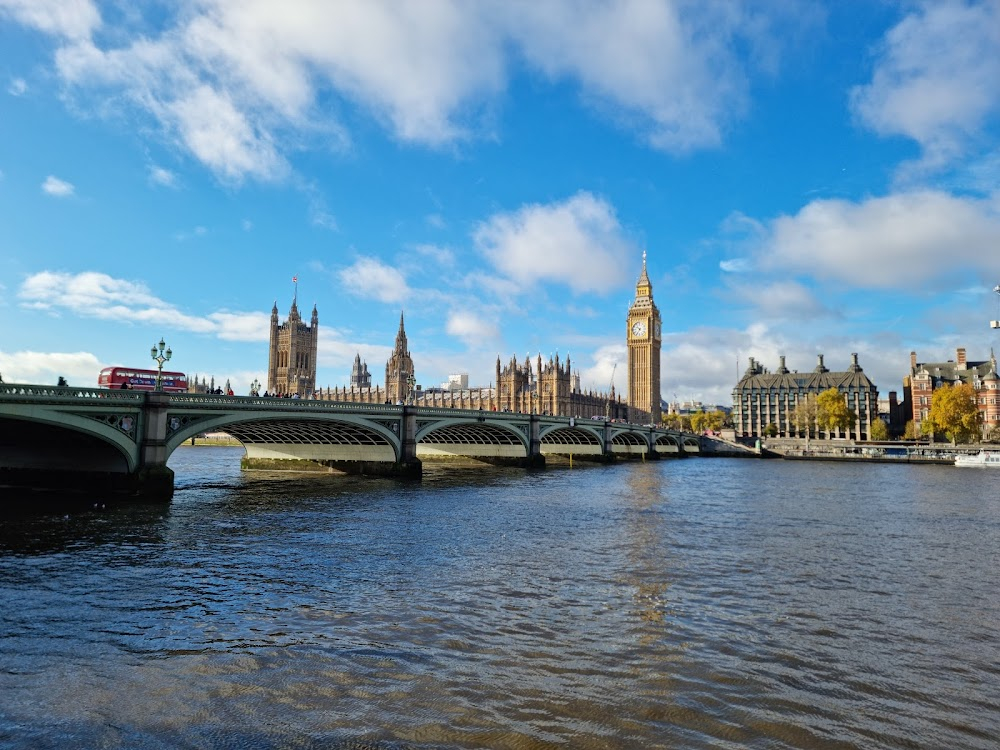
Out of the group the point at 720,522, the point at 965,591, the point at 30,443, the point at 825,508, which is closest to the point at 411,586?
the point at 965,591

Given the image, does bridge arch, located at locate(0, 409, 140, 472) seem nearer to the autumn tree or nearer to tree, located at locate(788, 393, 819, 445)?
tree, located at locate(788, 393, 819, 445)

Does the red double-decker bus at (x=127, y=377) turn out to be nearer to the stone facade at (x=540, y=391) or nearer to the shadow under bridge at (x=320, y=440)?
the shadow under bridge at (x=320, y=440)

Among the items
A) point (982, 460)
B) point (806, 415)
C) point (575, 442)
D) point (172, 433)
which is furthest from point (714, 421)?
point (172, 433)

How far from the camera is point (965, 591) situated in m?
17.3

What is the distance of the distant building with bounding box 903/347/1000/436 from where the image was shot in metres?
117

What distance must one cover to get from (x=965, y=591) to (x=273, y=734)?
1794 cm

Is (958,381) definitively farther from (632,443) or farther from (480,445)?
(480,445)

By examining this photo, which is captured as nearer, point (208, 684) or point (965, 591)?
point (208, 684)

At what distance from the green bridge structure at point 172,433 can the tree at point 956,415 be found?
246 feet

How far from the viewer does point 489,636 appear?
1262 cm

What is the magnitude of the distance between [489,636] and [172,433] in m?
29.1

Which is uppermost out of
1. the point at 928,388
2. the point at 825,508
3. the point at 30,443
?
the point at 928,388

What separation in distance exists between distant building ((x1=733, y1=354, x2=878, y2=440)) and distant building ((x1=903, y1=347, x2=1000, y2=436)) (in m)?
28.1

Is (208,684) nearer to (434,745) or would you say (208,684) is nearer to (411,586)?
(434,745)
